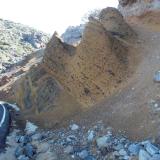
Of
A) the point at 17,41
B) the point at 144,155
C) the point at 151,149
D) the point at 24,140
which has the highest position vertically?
the point at 151,149

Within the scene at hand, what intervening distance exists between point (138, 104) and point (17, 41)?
1754 inches

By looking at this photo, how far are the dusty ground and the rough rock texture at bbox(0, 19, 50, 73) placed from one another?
2949 cm

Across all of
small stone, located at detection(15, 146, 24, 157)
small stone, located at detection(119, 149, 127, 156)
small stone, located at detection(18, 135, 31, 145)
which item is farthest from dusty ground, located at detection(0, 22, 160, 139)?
small stone, located at detection(15, 146, 24, 157)

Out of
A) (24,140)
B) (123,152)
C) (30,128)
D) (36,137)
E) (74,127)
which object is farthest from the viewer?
(30,128)

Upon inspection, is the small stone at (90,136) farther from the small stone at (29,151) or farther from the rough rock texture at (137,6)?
the rough rock texture at (137,6)

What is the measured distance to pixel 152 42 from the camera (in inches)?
914

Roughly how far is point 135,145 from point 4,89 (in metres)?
13.3

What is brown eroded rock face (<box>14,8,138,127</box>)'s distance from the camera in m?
22.2

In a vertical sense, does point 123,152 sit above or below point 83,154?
above

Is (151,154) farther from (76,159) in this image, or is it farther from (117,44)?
(117,44)

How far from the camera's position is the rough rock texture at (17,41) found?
55.3 meters

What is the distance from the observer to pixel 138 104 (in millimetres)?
19719

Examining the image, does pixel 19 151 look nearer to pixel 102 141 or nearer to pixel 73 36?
pixel 102 141

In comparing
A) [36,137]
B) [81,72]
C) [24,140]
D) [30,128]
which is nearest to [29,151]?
[36,137]
